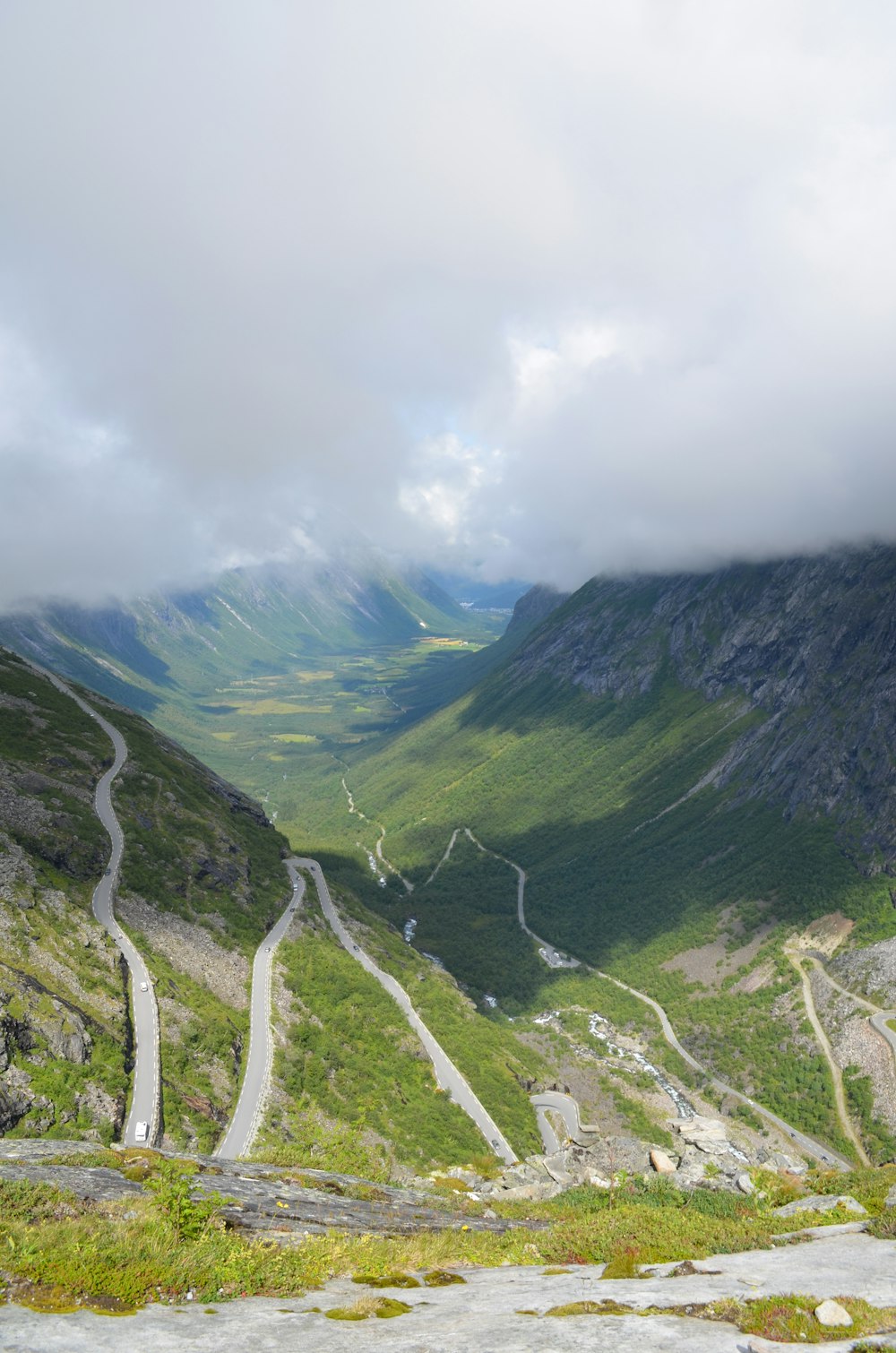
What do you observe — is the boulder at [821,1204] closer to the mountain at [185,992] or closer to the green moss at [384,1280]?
the green moss at [384,1280]

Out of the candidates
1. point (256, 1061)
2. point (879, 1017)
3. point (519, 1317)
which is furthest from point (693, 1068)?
point (519, 1317)

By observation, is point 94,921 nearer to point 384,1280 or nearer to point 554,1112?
point 554,1112

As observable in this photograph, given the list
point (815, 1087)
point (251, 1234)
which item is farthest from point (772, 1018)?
point (251, 1234)

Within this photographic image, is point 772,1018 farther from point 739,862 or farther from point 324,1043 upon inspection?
point 324,1043

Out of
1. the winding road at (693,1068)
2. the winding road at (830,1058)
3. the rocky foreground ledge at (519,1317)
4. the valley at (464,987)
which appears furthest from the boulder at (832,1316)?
the winding road at (830,1058)

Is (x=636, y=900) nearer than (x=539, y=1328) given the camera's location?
No

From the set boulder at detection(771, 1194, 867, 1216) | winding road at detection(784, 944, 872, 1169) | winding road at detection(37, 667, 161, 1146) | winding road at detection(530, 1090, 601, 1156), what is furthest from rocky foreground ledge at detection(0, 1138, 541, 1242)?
winding road at detection(784, 944, 872, 1169)
